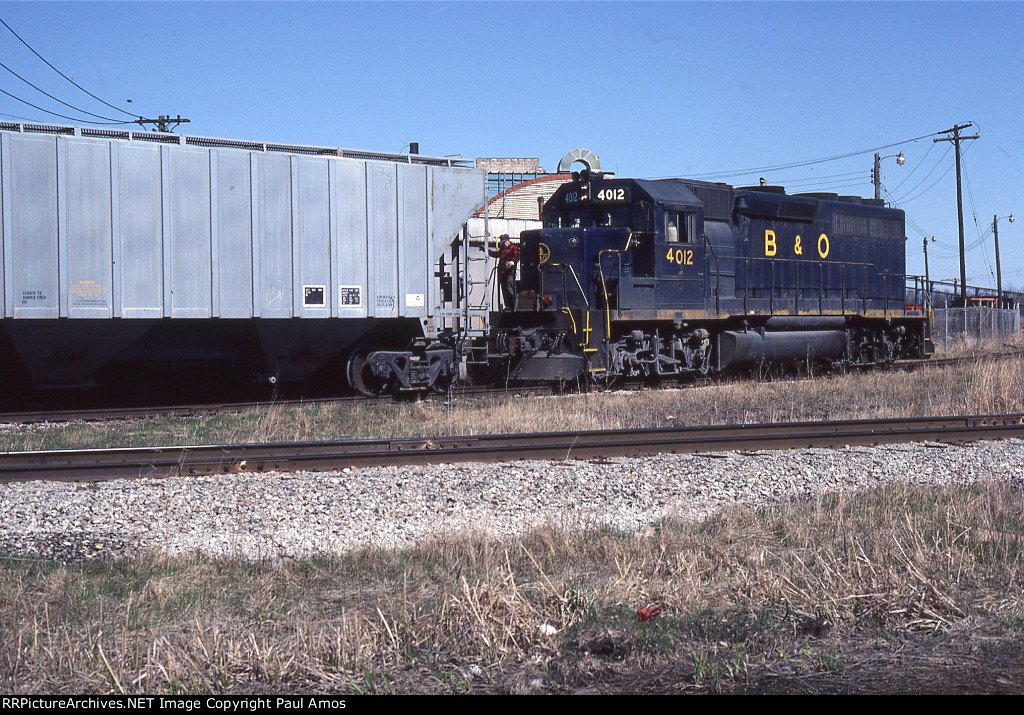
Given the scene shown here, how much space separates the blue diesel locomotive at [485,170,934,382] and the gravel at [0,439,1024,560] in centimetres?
680

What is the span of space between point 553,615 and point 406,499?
2741 millimetres

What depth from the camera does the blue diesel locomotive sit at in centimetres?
1517

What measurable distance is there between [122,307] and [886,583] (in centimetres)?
1095

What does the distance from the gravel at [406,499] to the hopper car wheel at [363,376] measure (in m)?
6.89

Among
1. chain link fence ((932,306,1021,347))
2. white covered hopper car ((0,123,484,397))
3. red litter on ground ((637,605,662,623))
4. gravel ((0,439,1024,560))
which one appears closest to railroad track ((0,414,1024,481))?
gravel ((0,439,1024,560))

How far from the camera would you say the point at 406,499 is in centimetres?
675

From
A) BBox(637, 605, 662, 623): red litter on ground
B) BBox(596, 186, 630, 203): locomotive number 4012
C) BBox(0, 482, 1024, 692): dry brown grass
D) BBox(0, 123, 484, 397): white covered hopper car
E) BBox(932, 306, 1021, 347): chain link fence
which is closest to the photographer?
BBox(0, 482, 1024, 692): dry brown grass

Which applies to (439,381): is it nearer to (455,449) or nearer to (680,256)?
(680,256)

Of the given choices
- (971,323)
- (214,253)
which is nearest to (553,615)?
(214,253)

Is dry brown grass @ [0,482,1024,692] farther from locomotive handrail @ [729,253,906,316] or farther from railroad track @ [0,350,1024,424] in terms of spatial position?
locomotive handrail @ [729,253,906,316]

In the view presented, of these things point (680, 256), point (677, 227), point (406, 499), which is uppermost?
point (677, 227)
